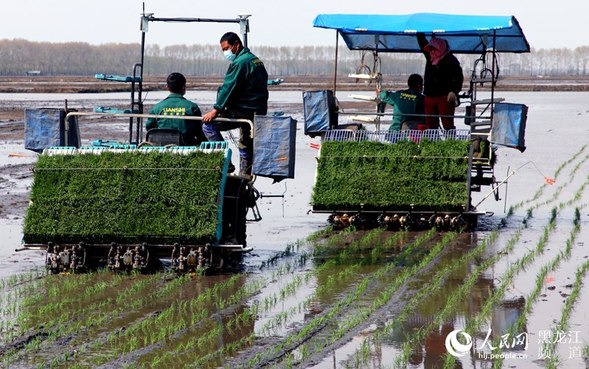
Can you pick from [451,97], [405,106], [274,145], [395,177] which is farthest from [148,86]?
[274,145]

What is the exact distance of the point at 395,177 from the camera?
1516cm

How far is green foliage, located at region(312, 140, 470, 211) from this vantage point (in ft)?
49.5

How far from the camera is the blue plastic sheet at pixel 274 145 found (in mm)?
11992

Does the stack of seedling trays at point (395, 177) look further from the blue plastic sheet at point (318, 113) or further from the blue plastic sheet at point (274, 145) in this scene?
the blue plastic sheet at point (274, 145)

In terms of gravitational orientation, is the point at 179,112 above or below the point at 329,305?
above

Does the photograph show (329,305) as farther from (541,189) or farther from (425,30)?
(541,189)

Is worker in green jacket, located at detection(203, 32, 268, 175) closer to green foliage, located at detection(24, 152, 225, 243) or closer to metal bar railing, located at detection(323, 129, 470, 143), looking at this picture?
green foliage, located at detection(24, 152, 225, 243)

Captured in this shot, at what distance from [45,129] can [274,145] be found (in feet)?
9.07

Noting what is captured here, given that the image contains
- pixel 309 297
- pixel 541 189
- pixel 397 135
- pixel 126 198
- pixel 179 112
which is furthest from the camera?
pixel 541 189

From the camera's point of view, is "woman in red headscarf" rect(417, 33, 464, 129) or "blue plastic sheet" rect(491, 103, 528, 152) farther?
"woman in red headscarf" rect(417, 33, 464, 129)

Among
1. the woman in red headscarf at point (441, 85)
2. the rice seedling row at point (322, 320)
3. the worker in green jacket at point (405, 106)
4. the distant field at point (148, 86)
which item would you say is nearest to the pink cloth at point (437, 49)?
the woman in red headscarf at point (441, 85)

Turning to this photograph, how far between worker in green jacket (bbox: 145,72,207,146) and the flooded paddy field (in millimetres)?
1515

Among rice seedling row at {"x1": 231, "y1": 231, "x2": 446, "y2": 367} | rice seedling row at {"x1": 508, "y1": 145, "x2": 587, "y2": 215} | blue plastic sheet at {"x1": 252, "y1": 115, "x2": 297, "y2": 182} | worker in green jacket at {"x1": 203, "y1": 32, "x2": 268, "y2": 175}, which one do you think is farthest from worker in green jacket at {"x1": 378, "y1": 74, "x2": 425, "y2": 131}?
blue plastic sheet at {"x1": 252, "y1": 115, "x2": 297, "y2": 182}

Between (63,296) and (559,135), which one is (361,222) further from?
(559,135)
